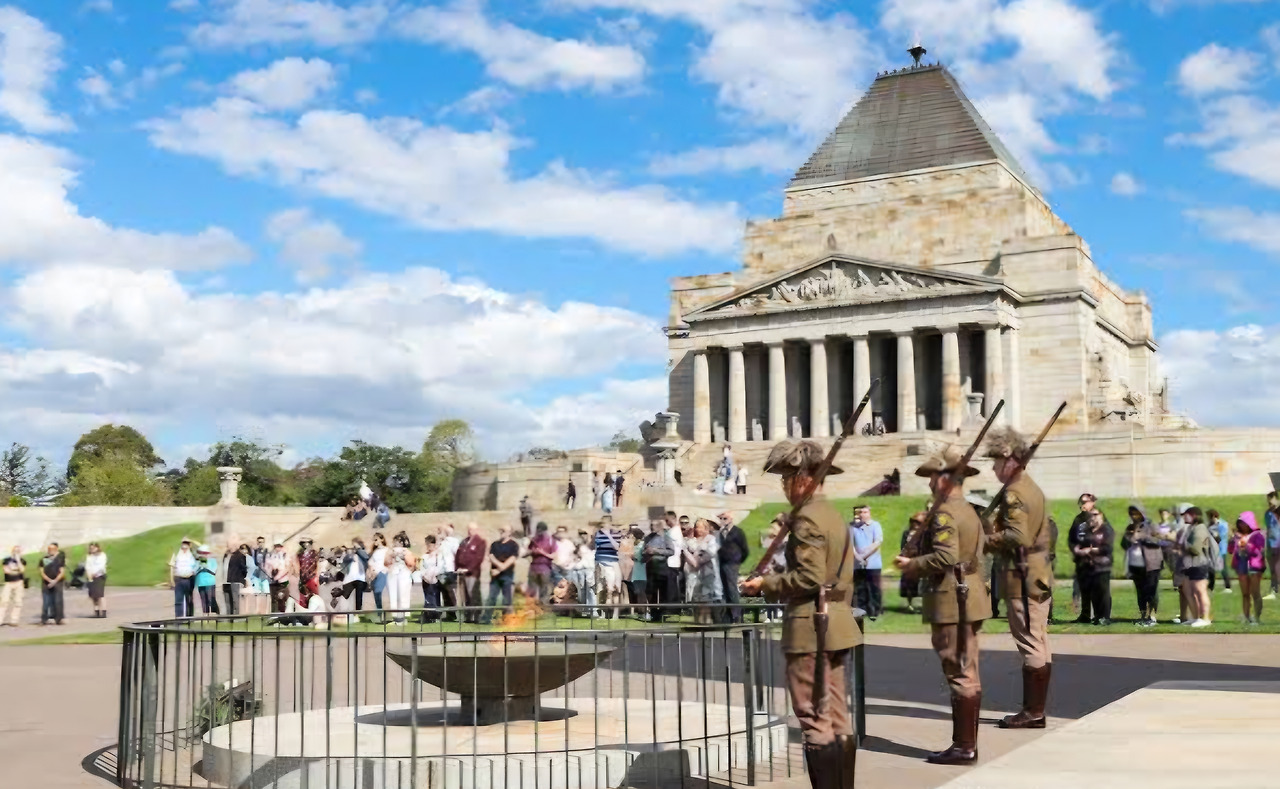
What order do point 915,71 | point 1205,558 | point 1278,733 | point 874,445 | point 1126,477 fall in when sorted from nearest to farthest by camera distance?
point 1278,733
point 1205,558
point 1126,477
point 874,445
point 915,71

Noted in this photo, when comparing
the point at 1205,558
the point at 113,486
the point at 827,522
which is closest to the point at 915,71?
the point at 113,486

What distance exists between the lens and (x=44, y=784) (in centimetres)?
1011

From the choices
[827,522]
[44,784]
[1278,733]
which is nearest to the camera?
[1278,733]

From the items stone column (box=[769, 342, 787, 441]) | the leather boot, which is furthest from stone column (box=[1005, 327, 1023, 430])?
the leather boot

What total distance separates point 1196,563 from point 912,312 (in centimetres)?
4283

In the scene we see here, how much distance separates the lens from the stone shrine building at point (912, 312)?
6250 cm

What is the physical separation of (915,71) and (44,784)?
3037 inches

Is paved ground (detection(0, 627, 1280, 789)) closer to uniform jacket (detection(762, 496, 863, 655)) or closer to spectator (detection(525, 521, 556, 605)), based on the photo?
uniform jacket (detection(762, 496, 863, 655))

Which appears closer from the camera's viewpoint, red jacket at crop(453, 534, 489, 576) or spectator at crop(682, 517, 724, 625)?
spectator at crop(682, 517, 724, 625)

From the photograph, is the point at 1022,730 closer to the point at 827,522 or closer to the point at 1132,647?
the point at 827,522

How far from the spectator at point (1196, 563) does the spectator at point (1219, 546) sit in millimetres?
1764

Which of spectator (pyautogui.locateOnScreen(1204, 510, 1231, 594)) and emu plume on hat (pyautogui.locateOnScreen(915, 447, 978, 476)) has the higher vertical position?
emu plume on hat (pyautogui.locateOnScreen(915, 447, 978, 476))

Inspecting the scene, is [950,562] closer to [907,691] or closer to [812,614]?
[812,614]

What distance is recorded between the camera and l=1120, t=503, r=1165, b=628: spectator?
21.4 metres
